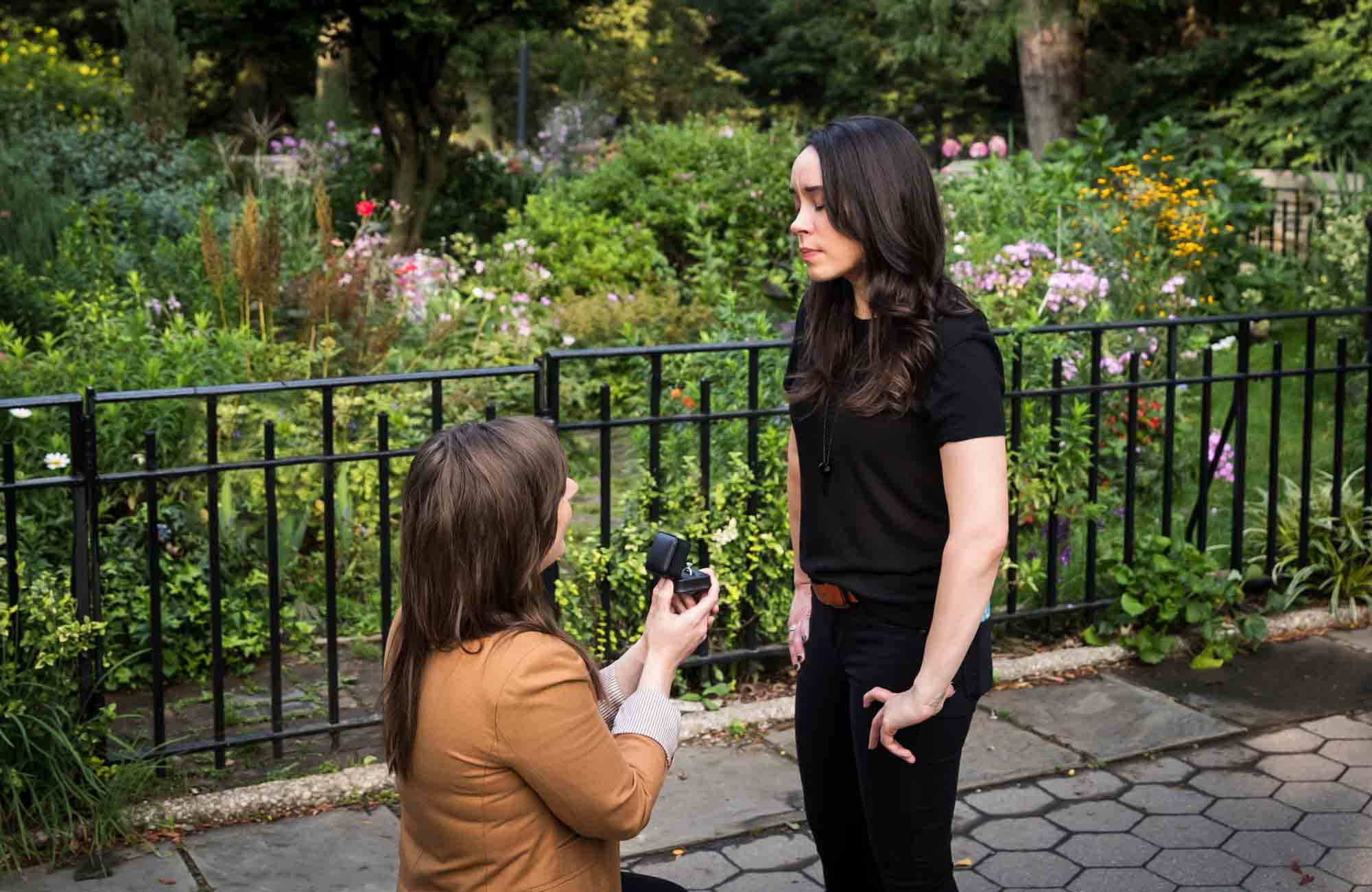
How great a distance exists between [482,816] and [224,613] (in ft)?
10.5

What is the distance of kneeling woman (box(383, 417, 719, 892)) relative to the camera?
2.09m

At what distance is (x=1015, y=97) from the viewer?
35.3 meters

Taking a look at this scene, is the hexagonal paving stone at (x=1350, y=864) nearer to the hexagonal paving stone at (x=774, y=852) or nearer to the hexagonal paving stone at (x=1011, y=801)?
the hexagonal paving stone at (x=1011, y=801)

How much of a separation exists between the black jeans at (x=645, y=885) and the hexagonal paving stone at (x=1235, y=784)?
7.52 ft

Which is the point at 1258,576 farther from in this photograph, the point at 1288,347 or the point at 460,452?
the point at 1288,347

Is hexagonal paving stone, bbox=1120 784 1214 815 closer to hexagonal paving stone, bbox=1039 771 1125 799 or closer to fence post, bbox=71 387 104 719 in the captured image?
hexagonal paving stone, bbox=1039 771 1125 799

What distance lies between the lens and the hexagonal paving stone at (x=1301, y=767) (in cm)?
442

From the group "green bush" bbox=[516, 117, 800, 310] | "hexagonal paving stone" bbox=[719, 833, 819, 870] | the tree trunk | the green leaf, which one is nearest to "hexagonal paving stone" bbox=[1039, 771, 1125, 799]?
"hexagonal paving stone" bbox=[719, 833, 819, 870]

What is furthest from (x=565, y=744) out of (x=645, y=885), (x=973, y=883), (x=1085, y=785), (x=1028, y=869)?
(x=1085, y=785)

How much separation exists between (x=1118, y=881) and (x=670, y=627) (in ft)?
6.47

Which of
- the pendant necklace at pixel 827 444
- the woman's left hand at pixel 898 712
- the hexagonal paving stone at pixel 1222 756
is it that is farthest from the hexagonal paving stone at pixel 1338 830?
the pendant necklace at pixel 827 444

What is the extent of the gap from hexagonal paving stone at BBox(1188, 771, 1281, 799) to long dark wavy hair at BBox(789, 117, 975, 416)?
7.75ft

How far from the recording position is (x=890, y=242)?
2.52 m

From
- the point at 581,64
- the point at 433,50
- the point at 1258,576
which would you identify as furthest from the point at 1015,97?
the point at 1258,576
